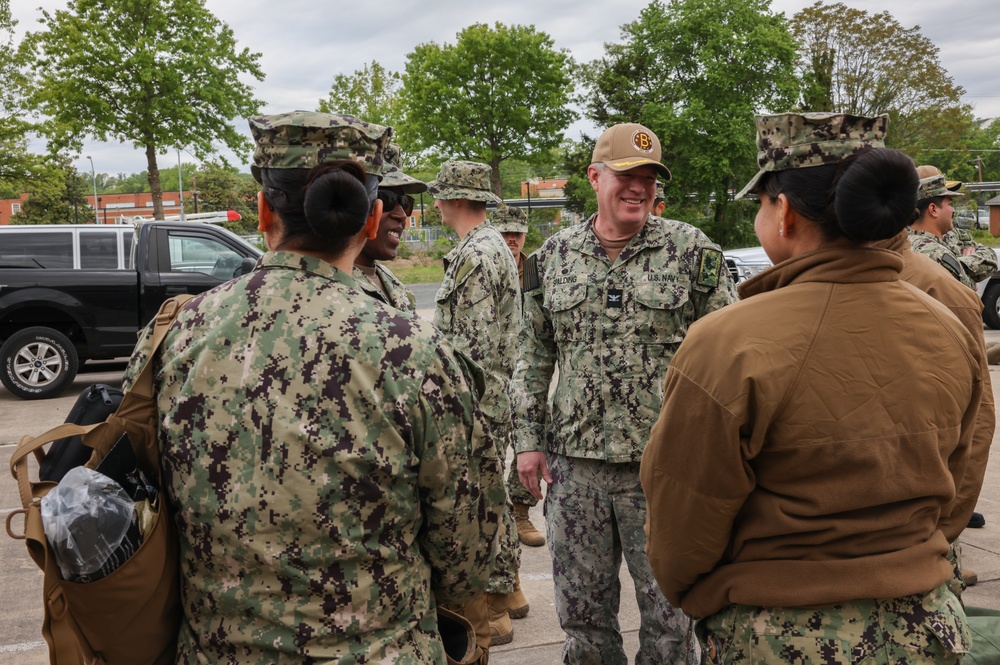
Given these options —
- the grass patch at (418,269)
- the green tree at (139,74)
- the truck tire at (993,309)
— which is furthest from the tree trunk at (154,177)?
the truck tire at (993,309)

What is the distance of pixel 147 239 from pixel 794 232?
10066 millimetres

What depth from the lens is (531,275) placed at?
3.45 m

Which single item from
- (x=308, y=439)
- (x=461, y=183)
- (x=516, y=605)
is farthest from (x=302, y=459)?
(x=461, y=183)

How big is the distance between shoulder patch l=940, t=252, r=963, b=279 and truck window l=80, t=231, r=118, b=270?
30.6ft

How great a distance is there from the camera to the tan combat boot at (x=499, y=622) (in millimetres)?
3959

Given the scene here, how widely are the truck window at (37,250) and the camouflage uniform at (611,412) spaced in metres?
Answer: 9.06

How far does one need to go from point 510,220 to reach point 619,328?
4.81 meters

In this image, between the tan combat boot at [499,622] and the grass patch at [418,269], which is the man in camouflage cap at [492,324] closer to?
the tan combat boot at [499,622]

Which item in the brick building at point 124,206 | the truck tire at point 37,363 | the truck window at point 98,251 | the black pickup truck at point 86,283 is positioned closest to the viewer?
the truck tire at point 37,363

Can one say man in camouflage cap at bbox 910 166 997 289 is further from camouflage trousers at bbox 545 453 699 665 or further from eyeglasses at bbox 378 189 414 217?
eyeglasses at bbox 378 189 414 217

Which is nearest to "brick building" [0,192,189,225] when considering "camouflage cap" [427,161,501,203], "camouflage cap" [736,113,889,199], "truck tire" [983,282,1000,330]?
"truck tire" [983,282,1000,330]

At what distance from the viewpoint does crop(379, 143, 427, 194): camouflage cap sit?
3107mm

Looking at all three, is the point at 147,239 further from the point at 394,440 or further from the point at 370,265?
the point at 394,440

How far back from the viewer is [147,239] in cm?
1052
